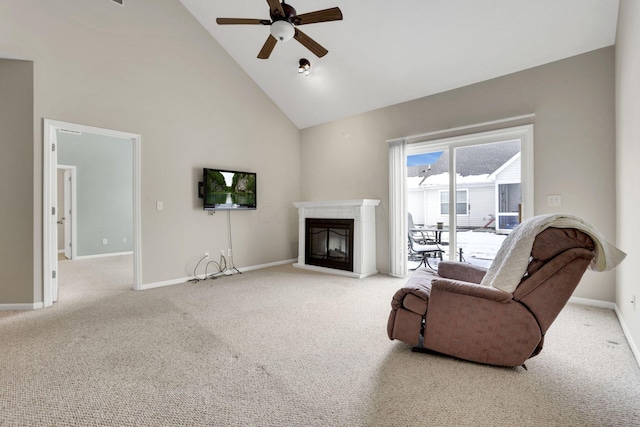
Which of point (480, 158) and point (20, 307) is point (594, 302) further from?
point (20, 307)

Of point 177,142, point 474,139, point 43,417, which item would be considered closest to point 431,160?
point 474,139

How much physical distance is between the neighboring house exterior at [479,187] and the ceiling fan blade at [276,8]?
2.96 m

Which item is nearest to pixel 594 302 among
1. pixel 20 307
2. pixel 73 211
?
pixel 20 307

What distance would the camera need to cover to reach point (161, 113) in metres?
4.16

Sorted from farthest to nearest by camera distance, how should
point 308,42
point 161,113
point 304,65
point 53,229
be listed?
1. point 304,65
2. point 161,113
3. point 53,229
4. point 308,42

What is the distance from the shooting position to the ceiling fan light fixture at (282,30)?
2.58 meters

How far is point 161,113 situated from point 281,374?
3812 mm

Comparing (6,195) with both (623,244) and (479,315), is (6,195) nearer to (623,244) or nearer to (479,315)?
(479,315)

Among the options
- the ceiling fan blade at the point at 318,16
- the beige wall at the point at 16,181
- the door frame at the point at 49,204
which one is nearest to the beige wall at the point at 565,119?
the ceiling fan blade at the point at 318,16

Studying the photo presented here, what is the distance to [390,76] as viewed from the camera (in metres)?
4.27

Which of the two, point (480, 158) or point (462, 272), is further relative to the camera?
point (480, 158)

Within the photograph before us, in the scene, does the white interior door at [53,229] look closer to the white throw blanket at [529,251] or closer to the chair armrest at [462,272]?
the chair armrest at [462,272]

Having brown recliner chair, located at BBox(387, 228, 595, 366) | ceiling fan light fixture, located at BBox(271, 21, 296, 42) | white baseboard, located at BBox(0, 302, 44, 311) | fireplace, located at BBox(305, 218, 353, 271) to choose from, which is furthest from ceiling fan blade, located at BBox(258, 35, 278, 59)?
white baseboard, located at BBox(0, 302, 44, 311)

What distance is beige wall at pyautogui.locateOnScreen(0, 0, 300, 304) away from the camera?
10.6 feet
